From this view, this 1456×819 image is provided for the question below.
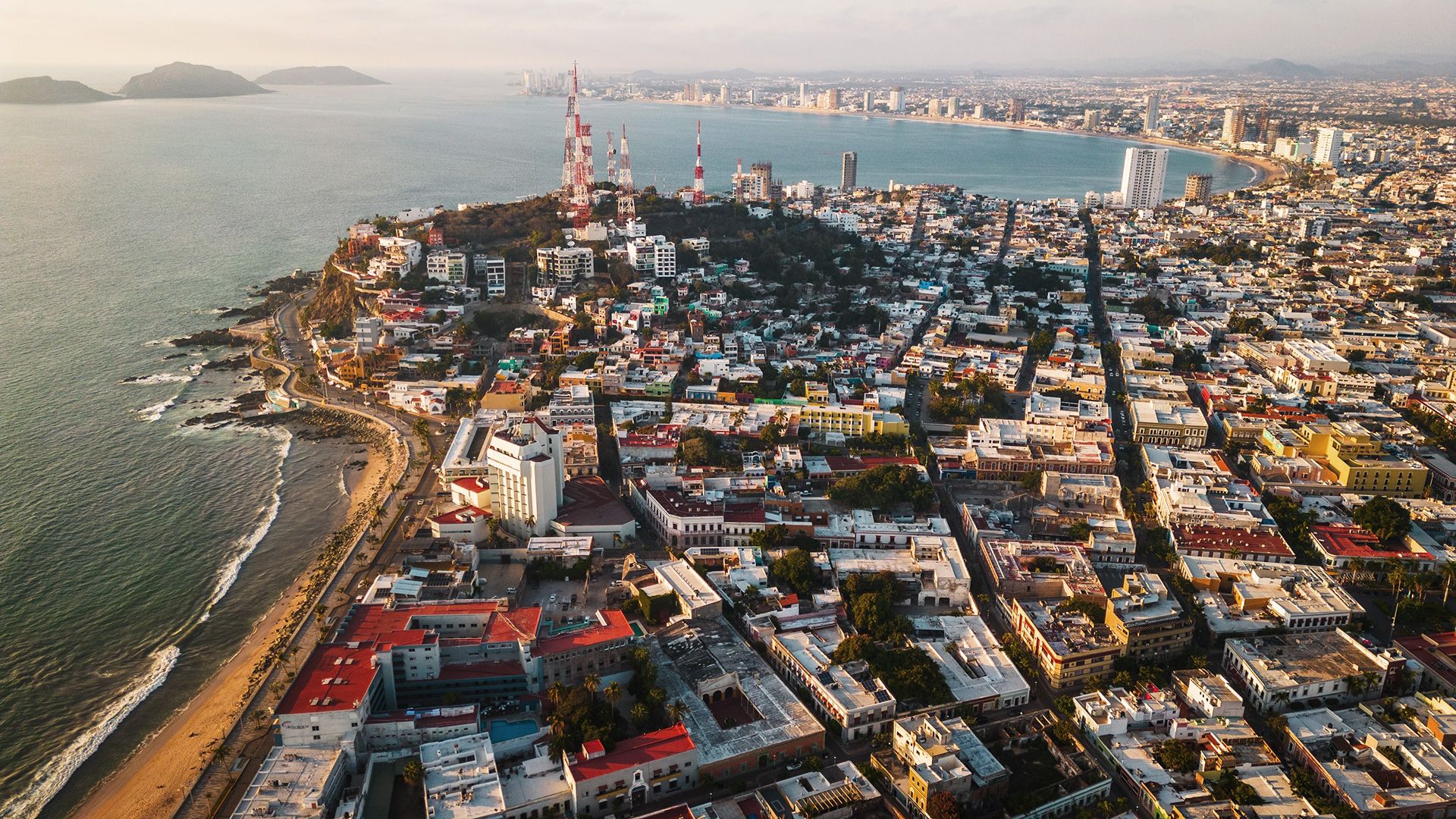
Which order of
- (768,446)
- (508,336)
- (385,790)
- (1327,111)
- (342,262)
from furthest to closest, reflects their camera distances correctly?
(1327,111) → (342,262) → (508,336) → (768,446) → (385,790)

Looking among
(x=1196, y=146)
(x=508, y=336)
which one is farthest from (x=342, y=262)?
(x=1196, y=146)

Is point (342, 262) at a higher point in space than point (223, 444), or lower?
higher

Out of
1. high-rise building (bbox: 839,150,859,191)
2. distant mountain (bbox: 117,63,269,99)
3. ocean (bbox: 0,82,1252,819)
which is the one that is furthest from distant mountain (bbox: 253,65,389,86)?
high-rise building (bbox: 839,150,859,191)

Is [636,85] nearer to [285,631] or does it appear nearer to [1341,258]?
[1341,258]

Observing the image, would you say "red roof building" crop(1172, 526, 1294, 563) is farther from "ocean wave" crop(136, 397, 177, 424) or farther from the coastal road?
A: "ocean wave" crop(136, 397, 177, 424)

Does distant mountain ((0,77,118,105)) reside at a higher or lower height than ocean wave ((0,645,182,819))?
higher

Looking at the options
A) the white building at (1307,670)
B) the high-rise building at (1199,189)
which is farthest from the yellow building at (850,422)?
the high-rise building at (1199,189)

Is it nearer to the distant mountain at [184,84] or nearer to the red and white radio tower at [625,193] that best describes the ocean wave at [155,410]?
the red and white radio tower at [625,193]
